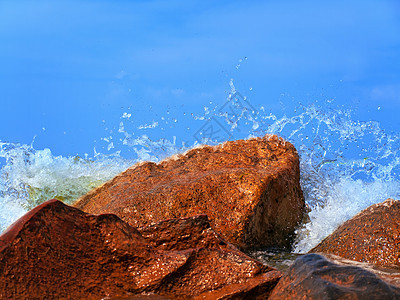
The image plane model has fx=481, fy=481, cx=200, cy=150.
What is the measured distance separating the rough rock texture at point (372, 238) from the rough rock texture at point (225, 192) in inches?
26.2

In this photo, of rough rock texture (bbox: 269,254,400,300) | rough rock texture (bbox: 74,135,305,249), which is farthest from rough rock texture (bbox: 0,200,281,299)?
rough rock texture (bbox: 74,135,305,249)

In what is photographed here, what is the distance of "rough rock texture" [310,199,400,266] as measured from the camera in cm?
405

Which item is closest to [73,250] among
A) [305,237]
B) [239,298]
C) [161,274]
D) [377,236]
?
[161,274]

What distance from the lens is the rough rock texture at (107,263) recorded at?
2.51m

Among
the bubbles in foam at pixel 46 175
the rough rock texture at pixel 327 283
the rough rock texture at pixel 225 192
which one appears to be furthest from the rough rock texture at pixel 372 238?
the bubbles in foam at pixel 46 175

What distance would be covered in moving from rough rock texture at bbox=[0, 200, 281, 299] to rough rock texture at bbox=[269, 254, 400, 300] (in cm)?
52

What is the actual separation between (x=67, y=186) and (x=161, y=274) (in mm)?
4776

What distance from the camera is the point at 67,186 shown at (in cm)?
722

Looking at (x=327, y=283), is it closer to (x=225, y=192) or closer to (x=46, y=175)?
(x=225, y=192)

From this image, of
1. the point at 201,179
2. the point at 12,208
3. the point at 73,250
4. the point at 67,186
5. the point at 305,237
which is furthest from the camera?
the point at 67,186

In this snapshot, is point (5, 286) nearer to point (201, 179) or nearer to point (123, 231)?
point (123, 231)

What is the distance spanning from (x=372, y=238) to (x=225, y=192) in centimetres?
136

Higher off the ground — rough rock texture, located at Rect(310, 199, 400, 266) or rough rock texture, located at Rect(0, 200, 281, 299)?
rough rock texture, located at Rect(0, 200, 281, 299)

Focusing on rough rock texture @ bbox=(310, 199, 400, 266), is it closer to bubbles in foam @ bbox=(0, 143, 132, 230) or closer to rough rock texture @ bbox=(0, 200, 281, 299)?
rough rock texture @ bbox=(0, 200, 281, 299)
